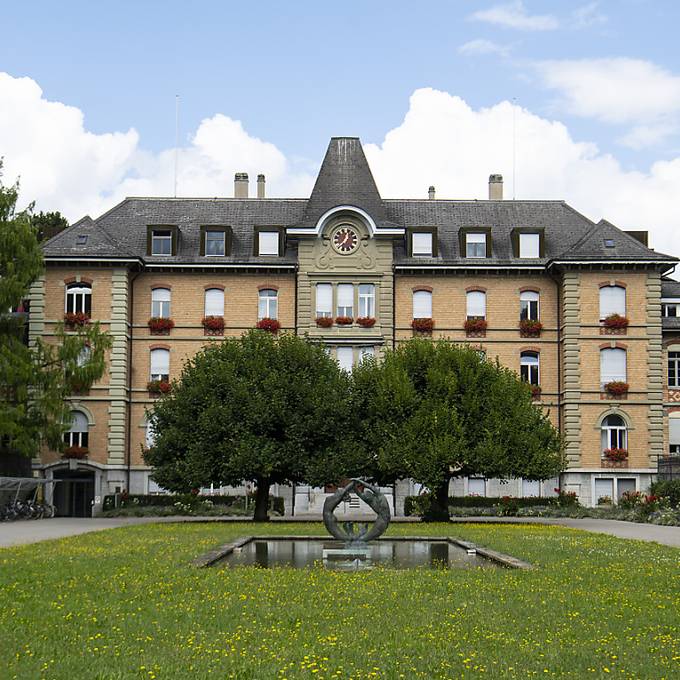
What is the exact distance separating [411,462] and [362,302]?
40.5 ft

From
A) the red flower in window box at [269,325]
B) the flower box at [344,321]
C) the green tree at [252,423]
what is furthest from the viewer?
the red flower in window box at [269,325]

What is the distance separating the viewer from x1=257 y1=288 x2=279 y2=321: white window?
50344mm

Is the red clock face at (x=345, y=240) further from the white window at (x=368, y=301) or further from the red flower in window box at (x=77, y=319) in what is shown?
the red flower in window box at (x=77, y=319)

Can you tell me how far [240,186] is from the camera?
56.2 meters

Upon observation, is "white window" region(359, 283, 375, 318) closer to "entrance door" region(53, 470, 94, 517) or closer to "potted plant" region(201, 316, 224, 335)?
"potted plant" region(201, 316, 224, 335)

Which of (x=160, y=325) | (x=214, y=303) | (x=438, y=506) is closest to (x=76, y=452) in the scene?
(x=160, y=325)

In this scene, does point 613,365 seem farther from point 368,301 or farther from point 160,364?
point 160,364

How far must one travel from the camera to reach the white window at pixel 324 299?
49.8 meters

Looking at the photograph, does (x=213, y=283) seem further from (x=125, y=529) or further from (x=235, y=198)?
(x=125, y=529)

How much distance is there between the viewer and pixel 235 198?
54.1 metres

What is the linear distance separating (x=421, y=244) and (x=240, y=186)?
1082 cm

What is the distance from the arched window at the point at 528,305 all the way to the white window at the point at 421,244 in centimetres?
469

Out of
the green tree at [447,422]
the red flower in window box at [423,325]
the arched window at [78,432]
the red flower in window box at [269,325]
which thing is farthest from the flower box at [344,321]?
the arched window at [78,432]

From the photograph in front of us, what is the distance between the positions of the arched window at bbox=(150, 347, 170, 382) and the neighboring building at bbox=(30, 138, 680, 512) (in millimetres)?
64
